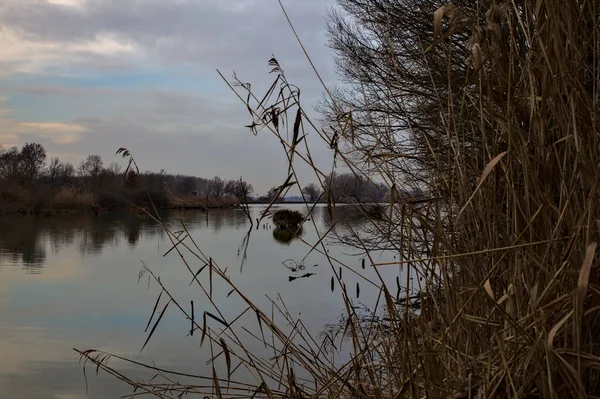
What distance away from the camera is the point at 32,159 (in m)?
36.4

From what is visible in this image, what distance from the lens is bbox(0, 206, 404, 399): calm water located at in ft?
13.4

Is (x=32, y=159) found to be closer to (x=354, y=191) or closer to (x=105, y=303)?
(x=105, y=303)

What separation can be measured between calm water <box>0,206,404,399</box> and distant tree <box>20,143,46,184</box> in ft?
75.2

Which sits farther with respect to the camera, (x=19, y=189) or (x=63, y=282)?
(x=19, y=189)

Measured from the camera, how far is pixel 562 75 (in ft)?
2.88

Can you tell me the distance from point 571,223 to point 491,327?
0.28 m

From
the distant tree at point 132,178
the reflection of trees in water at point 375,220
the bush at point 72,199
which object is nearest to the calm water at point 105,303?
the distant tree at point 132,178

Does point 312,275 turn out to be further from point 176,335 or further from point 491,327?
point 491,327

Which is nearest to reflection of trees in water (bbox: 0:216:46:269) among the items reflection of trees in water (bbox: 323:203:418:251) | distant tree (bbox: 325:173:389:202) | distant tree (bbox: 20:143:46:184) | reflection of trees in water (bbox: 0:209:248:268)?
reflection of trees in water (bbox: 0:209:248:268)

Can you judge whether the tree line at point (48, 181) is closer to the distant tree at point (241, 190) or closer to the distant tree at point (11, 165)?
the distant tree at point (11, 165)

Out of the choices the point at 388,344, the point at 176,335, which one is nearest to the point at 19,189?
the point at 176,335

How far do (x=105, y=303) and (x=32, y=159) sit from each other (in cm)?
3407

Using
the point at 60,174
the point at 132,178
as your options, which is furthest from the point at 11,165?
the point at 132,178

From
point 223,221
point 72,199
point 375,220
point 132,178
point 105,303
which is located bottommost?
point 105,303
